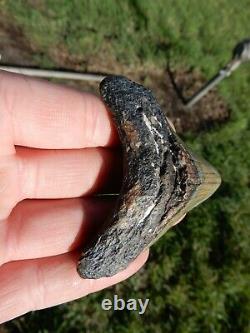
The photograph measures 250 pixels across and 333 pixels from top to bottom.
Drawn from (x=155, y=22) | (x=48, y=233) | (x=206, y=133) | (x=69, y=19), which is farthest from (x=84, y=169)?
(x=155, y=22)

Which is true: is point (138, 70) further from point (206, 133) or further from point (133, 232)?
point (133, 232)

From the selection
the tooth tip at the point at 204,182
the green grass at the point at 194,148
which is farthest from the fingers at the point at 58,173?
the green grass at the point at 194,148

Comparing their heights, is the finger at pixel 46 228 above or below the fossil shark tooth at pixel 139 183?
below

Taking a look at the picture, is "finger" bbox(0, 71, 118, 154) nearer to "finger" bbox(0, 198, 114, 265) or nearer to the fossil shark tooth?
the fossil shark tooth

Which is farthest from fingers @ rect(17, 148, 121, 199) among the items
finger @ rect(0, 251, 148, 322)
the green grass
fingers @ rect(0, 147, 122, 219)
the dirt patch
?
the dirt patch

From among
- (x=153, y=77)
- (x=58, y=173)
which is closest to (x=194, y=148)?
(x=153, y=77)

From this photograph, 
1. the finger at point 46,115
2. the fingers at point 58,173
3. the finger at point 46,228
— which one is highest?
the finger at point 46,115

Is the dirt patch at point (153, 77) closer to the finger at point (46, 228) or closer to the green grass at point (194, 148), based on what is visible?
the green grass at point (194, 148)
